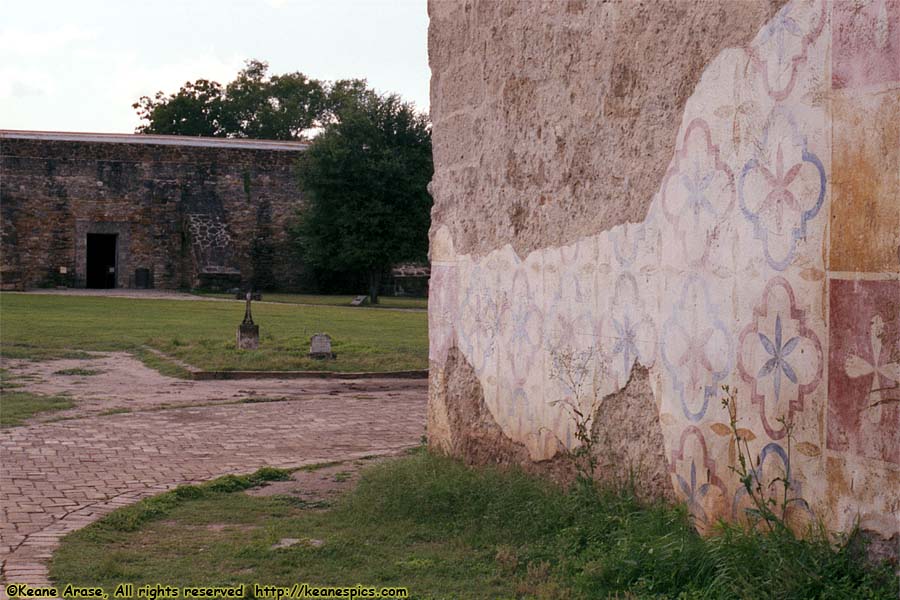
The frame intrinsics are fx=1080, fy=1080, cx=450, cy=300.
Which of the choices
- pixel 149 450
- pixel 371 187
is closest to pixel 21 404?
pixel 149 450

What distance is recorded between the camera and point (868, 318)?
4059mm

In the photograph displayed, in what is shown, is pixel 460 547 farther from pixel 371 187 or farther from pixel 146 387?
pixel 371 187

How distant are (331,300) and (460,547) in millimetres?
31834

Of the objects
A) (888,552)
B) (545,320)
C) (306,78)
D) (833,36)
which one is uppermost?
(306,78)

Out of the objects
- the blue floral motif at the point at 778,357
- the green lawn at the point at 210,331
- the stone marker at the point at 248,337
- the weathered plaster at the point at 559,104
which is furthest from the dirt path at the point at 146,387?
the blue floral motif at the point at 778,357

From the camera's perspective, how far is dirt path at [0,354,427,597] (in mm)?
6611

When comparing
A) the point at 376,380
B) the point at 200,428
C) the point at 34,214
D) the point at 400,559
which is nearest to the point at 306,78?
the point at 34,214

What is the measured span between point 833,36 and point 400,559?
10.3 feet

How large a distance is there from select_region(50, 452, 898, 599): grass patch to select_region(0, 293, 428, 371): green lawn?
9.06 m

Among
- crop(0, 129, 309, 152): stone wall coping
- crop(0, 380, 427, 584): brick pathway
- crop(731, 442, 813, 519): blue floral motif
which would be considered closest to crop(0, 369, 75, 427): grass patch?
crop(0, 380, 427, 584): brick pathway

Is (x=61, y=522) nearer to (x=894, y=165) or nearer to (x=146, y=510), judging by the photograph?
(x=146, y=510)

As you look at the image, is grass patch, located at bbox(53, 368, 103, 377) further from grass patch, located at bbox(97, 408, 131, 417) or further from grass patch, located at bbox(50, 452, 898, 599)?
grass patch, located at bbox(50, 452, 898, 599)

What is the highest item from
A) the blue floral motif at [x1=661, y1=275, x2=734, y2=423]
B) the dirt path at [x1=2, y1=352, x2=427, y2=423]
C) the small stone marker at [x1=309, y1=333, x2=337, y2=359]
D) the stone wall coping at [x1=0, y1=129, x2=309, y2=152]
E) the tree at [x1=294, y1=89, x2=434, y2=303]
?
the stone wall coping at [x1=0, y1=129, x2=309, y2=152]

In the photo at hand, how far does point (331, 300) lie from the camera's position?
37.2 meters
